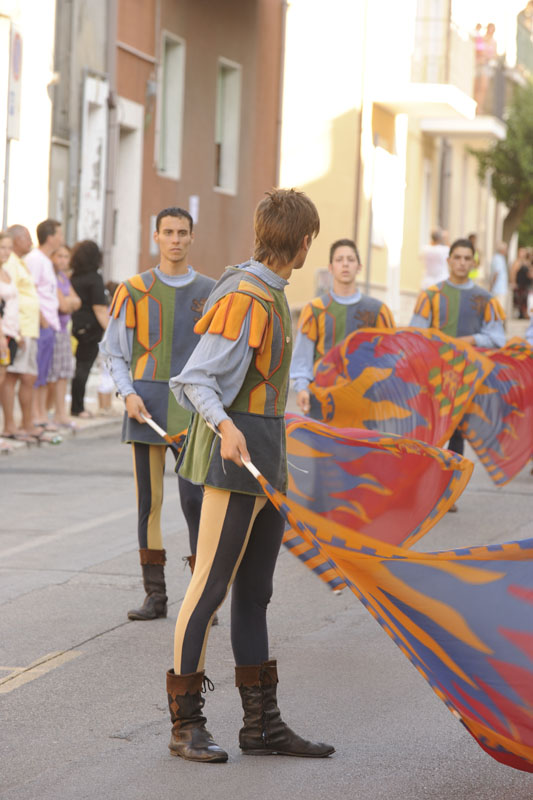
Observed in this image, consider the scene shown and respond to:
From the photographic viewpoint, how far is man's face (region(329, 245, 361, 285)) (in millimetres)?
→ 9961

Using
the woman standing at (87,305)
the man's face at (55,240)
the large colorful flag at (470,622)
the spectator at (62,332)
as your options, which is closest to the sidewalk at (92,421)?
the spectator at (62,332)

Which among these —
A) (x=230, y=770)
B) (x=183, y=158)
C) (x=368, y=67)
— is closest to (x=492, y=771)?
(x=230, y=770)

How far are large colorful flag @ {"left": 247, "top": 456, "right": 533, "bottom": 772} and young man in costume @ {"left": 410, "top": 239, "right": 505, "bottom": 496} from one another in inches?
265

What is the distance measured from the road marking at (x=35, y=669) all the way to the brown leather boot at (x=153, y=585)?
0.73 meters

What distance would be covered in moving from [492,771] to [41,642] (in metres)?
2.52

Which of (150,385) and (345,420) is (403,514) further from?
(345,420)

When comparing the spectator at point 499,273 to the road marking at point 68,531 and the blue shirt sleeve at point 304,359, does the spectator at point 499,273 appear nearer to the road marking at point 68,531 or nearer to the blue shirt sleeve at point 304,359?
the road marking at point 68,531

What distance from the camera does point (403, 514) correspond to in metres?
7.17

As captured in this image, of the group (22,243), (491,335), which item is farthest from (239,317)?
(22,243)

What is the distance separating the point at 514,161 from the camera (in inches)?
1640

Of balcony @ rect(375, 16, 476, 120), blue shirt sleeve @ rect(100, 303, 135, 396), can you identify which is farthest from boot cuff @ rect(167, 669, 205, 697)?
balcony @ rect(375, 16, 476, 120)

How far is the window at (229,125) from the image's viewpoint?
26.3 m

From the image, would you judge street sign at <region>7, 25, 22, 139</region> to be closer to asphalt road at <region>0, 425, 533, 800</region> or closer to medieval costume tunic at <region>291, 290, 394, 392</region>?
medieval costume tunic at <region>291, 290, 394, 392</region>

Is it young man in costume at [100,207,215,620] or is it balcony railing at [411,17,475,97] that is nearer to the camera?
young man in costume at [100,207,215,620]
